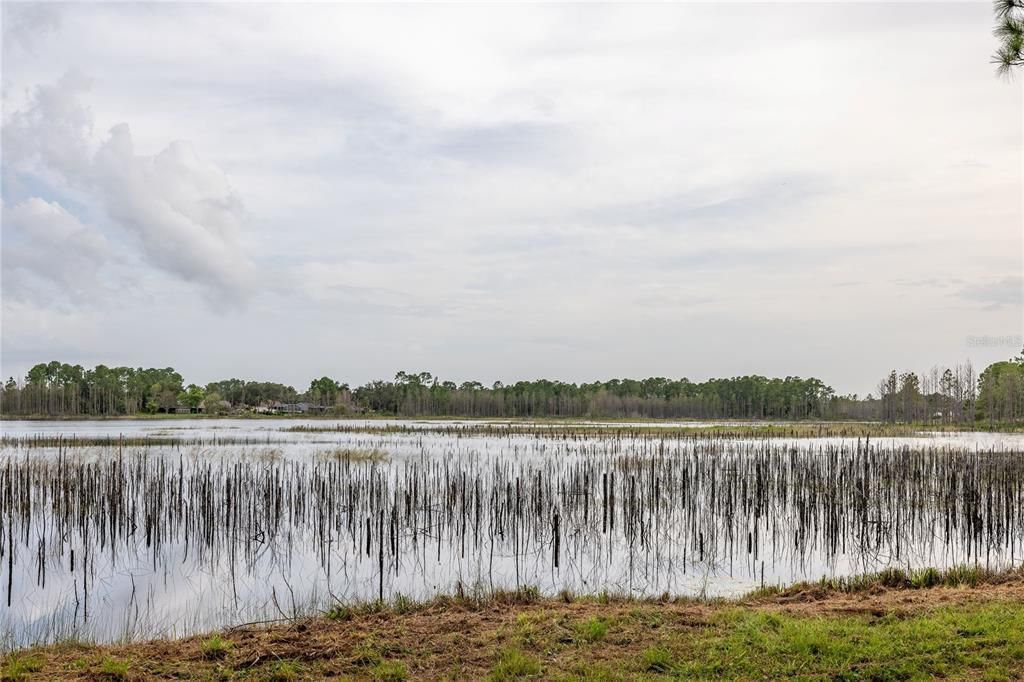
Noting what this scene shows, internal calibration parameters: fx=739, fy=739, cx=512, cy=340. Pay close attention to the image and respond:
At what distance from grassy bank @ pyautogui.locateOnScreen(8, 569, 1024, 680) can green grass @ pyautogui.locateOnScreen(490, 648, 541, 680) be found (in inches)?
0.5

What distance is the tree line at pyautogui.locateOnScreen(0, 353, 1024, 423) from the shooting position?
78.8 metres

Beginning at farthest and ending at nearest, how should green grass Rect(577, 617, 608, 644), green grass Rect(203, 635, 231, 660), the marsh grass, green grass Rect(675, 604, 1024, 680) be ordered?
the marsh grass → green grass Rect(577, 617, 608, 644) → green grass Rect(203, 635, 231, 660) → green grass Rect(675, 604, 1024, 680)

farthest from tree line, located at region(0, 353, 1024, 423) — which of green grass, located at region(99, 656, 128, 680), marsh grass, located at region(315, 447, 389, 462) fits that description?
green grass, located at region(99, 656, 128, 680)

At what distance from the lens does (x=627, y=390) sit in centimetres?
12456

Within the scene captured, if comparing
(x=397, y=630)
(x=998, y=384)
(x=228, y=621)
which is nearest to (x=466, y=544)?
(x=228, y=621)

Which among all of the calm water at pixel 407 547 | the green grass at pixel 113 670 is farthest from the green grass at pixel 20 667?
the calm water at pixel 407 547

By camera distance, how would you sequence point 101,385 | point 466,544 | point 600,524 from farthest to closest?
point 101,385 < point 600,524 < point 466,544

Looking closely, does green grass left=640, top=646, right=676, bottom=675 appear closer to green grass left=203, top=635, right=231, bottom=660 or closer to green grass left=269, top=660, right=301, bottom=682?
green grass left=269, top=660, right=301, bottom=682

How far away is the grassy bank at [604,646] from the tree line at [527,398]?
227ft

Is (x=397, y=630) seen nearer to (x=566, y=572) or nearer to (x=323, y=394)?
(x=566, y=572)

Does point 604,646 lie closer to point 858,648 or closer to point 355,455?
point 858,648

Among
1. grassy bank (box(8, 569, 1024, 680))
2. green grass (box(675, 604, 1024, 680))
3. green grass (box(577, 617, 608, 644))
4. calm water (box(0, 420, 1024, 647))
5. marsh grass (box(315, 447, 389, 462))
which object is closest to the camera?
green grass (box(675, 604, 1024, 680))

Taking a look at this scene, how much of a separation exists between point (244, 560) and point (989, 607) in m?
10.0

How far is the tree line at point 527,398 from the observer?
78.8 metres
